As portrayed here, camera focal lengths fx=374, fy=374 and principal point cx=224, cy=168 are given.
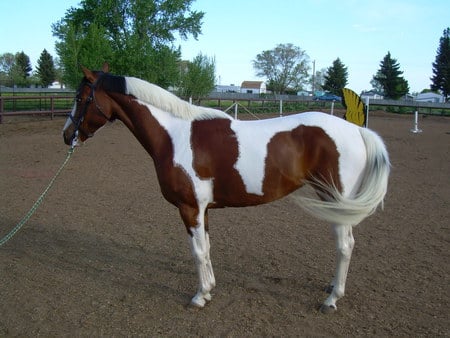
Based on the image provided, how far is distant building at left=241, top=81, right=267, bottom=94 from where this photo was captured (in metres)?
86.1

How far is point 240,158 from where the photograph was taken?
123 inches

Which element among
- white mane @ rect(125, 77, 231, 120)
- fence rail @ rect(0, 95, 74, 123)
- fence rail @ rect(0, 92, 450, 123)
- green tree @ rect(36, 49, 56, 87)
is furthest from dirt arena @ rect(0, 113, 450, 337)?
green tree @ rect(36, 49, 56, 87)

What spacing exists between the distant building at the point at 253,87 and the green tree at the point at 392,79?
38614mm

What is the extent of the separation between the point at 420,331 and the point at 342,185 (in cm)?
125

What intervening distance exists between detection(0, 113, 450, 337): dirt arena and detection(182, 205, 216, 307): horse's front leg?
10 cm

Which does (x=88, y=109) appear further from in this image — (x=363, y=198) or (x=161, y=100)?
(x=363, y=198)

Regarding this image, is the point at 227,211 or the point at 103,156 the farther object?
the point at 103,156

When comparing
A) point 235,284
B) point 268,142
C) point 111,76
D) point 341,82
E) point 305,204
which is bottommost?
point 235,284

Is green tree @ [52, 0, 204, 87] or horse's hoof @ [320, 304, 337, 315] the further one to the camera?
green tree @ [52, 0, 204, 87]

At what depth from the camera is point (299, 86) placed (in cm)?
6556

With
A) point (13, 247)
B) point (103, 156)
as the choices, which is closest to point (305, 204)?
point (13, 247)

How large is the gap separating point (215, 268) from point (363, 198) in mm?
1767

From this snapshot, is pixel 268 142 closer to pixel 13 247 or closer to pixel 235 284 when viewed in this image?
pixel 235 284

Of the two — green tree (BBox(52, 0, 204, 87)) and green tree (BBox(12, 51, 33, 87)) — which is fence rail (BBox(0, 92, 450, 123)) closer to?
green tree (BBox(52, 0, 204, 87))
